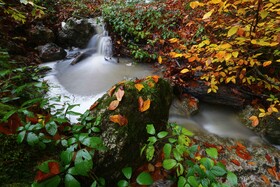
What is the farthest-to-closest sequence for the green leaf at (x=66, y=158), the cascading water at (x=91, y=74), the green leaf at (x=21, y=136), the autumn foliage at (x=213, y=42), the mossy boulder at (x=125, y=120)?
the cascading water at (x=91, y=74)
the autumn foliage at (x=213, y=42)
the mossy boulder at (x=125, y=120)
the green leaf at (x=21, y=136)
the green leaf at (x=66, y=158)

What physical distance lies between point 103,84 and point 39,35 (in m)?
3.66

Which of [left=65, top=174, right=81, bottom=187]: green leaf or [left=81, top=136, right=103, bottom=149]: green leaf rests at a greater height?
[left=81, top=136, right=103, bottom=149]: green leaf

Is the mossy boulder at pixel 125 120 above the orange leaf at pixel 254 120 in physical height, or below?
above

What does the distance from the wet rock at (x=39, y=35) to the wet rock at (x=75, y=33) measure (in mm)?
604

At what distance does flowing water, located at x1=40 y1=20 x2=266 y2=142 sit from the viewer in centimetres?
436

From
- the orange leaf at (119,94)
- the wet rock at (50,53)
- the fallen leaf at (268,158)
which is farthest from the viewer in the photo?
the wet rock at (50,53)

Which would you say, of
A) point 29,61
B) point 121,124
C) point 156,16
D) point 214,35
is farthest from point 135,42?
point 121,124

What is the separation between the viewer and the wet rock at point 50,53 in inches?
261

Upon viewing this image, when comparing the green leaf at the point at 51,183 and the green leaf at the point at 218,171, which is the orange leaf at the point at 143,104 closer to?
the green leaf at the point at 218,171

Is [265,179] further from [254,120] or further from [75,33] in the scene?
[75,33]

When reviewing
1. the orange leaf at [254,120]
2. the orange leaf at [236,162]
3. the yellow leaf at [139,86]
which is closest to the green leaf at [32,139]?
the yellow leaf at [139,86]

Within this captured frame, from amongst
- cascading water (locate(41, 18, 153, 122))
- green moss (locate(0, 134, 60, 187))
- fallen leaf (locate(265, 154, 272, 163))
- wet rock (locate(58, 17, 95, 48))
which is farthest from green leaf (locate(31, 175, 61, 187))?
wet rock (locate(58, 17, 95, 48))

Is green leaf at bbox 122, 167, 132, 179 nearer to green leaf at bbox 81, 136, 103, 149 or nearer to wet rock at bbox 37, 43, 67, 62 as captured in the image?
green leaf at bbox 81, 136, 103, 149

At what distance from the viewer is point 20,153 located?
1.83 metres
